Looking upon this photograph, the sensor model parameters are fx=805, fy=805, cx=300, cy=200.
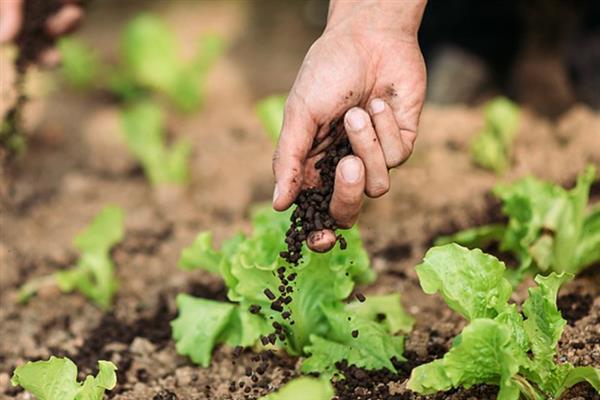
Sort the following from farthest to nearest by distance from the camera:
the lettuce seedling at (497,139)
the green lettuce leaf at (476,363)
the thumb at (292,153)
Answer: the lettuce seedling at (497,139), the thumb at (292,153), the green lettuce leaf at (476,363)

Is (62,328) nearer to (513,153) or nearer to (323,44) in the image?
(323,44)

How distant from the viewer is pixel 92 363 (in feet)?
8.06

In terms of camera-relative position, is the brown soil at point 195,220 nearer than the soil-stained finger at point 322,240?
No

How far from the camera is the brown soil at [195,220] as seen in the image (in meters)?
2.34

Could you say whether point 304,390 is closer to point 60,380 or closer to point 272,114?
point 60,380

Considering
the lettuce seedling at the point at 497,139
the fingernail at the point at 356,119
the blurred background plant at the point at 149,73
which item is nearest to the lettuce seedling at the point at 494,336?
the fingernail at the point at 356,119

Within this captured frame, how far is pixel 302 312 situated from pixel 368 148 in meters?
0.54

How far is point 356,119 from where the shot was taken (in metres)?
1.97

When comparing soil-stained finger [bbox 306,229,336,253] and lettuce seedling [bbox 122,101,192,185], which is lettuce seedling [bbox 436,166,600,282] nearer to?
soil-stained finger [bbox 306,229,336,253]

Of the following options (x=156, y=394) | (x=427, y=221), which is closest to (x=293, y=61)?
(x=427, y=221)

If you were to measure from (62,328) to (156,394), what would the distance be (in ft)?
2.29

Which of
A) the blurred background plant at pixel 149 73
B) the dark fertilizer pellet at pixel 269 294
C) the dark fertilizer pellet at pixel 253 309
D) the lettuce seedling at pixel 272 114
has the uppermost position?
the dark fertilizer pellet at pixel 269 294

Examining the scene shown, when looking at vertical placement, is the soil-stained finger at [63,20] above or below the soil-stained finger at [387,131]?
below

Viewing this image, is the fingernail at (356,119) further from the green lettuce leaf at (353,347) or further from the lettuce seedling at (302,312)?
the green lettuce leaf at (353,347)
